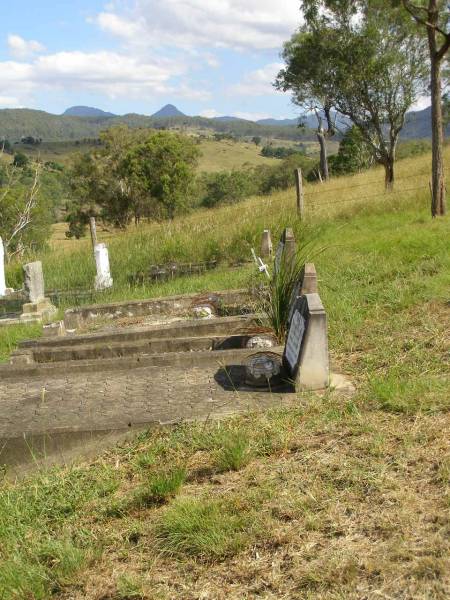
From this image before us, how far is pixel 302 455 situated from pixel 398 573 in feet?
3.81

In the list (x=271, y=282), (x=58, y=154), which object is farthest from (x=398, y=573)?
(x=58, y=154)

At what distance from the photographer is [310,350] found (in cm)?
456

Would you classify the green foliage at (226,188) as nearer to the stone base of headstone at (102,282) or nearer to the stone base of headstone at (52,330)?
the stone base of headstone at (102,282)

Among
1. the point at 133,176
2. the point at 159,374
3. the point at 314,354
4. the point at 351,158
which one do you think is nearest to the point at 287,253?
the point at 159,374

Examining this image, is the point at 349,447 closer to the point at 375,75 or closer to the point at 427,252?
the point at 427,252

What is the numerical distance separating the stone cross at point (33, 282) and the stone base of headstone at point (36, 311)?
0.31 feet

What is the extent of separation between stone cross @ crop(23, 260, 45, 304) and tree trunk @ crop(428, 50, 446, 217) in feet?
22.4

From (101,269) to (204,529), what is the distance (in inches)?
324

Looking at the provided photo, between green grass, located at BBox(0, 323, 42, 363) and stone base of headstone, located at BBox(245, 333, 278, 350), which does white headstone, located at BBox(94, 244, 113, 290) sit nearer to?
green grass, located at BBox(0, 323, 42, 363)

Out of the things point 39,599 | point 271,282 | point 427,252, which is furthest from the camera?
point 427,252

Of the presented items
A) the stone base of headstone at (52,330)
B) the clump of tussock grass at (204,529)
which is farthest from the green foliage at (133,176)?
the clump of tussock grass at (204,529)

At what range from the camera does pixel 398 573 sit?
2.50 m

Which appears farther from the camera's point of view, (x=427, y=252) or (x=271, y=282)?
(x=427, y=252)

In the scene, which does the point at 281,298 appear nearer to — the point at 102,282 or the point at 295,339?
the point at 295,339
